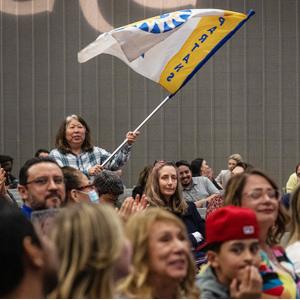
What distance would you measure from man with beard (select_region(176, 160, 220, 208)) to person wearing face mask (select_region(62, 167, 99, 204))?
459cm

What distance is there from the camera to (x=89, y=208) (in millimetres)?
4215

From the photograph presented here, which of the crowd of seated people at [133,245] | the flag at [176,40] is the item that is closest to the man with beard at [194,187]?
the flag at [176,40]

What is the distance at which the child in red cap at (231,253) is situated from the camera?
5297 millimetres

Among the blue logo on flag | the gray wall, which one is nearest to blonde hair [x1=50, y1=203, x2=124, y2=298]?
the blue logo on flag

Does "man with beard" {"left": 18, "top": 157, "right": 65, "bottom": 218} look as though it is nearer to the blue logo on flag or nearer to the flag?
the flag

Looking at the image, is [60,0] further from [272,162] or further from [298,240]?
[298,240]

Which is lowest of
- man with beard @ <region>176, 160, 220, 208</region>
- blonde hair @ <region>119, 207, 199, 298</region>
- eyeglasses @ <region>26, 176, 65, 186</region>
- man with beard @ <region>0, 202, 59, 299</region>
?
man with beard @ <region>176, 160, 220, 208</region>

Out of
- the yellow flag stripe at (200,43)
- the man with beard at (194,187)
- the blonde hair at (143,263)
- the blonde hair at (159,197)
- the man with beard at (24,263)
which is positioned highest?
→ the yellow flag stripe at (200,43)

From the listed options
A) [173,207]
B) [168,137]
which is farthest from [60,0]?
[173,207]

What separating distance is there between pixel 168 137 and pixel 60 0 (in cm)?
311

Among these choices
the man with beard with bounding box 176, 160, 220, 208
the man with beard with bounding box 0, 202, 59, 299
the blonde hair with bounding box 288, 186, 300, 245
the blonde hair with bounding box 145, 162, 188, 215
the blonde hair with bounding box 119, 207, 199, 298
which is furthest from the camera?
A: the man with beard with bounding box 176, 160, 220, 208

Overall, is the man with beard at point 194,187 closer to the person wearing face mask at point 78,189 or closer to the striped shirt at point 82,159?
the striped shirt at point 82,159

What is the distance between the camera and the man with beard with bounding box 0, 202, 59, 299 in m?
3.52

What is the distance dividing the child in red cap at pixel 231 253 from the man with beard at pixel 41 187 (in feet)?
4.93
